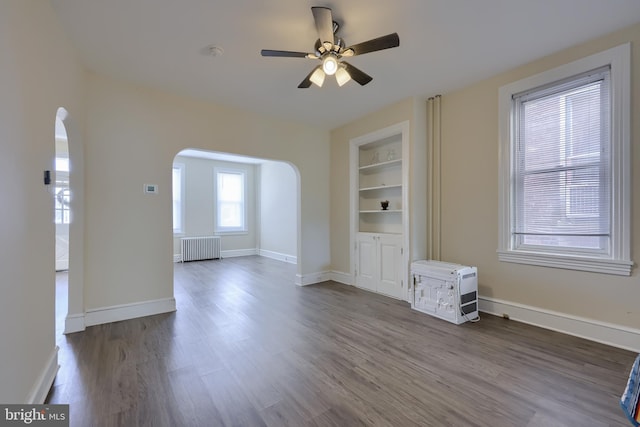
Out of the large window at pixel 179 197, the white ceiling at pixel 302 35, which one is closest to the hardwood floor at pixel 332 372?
the white ceiling at pixel 302 35

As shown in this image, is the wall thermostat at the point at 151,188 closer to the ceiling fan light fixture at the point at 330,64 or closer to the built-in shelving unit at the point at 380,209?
the ceiling fan light fixture at the point at 330,64

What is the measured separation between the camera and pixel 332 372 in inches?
85.0

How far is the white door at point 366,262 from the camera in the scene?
4.42m

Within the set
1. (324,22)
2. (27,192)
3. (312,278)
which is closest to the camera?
(27,192)

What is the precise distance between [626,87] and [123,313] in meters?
5.52

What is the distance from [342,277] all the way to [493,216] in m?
2.62

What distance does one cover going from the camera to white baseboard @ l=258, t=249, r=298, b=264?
6.98 metres

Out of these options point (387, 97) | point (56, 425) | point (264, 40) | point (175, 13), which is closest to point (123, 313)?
point (56, 425)

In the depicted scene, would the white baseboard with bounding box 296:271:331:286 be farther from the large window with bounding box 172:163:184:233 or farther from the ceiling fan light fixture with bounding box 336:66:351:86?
the large window with bounding box 172:163:184:233

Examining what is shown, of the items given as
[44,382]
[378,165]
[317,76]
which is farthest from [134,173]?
[378,165]

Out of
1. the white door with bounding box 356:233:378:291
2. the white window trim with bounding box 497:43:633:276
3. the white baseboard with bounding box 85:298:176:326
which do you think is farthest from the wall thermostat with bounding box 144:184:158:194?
the white window trim with bounding box 497:43:633:276

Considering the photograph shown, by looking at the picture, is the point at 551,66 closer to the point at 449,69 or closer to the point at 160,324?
the point at 449,69

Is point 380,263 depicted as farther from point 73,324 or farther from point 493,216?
point 73,324

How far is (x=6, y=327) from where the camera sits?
54.4 inches
